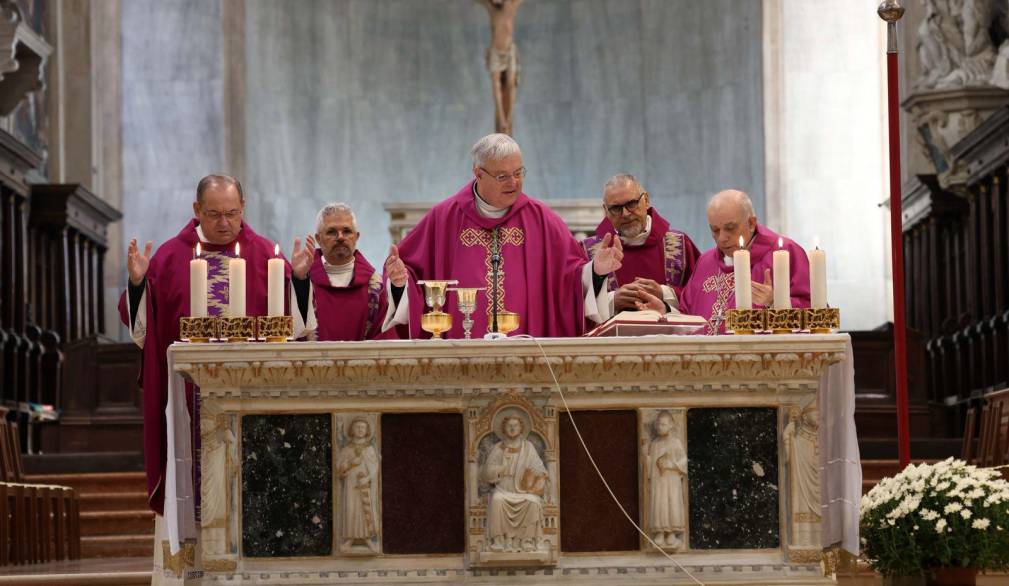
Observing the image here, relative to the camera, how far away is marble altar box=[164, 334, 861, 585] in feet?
17.6

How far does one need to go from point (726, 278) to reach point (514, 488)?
1797 millimetres

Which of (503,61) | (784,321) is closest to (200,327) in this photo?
(784,321)

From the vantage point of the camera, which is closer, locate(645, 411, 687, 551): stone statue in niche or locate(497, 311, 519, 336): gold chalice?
locate(645, 411, 687, 551): stone statue in niche

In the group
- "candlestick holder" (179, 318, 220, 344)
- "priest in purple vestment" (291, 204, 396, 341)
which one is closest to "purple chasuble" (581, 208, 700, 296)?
"priest in purple vestment" (291, 204, 396, 341)

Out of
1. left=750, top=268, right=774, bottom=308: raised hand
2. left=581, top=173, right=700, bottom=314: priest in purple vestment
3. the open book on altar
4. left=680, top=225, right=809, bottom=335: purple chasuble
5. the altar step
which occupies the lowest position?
the altar step

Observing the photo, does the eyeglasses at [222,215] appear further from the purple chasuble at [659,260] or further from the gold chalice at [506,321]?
the purple chasuble at [659,260]

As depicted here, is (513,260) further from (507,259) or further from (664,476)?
(664,476)

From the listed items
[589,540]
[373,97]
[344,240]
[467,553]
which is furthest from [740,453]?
[373,97]

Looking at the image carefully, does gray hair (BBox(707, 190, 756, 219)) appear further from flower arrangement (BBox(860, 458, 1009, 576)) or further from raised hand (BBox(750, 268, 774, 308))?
flower arrangement (BBox(860, 458, 1009, 576))

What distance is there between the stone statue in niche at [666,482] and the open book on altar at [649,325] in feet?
1.08

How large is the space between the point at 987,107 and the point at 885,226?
144 inches

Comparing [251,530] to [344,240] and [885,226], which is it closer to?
[344,240]

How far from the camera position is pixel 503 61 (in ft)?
54.6

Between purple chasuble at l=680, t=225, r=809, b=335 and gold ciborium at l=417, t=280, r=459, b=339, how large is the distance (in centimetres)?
114
